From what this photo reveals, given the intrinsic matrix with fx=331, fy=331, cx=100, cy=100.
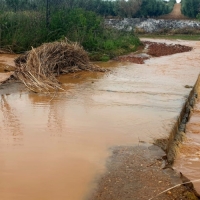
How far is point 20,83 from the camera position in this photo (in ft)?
30.7

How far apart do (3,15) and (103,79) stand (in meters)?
7.71

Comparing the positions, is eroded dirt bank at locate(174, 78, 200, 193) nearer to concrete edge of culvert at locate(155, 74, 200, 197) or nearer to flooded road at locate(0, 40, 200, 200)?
concrete edge of culvert at locate(155, 74, 200, 197)

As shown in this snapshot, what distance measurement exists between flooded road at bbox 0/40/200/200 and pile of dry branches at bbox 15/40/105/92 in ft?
1.54

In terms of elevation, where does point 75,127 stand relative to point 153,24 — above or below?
below

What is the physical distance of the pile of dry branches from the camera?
29.8 ft

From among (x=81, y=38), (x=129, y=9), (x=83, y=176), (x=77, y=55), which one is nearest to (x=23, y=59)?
(x=77, y=55)

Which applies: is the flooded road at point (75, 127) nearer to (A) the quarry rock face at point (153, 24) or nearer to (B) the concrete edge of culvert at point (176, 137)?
(B) the concrete edge of culvert at point (176, 137)

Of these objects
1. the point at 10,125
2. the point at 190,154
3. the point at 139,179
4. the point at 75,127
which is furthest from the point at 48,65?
the point at 139,179

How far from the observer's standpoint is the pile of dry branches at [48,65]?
358 inches

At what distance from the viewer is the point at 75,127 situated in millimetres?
6000

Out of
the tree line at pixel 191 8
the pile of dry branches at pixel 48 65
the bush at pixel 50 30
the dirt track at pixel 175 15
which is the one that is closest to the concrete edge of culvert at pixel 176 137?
the pile of dry branches at pixel 48 65

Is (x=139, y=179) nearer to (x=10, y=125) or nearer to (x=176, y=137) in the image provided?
(x=176, y=137)

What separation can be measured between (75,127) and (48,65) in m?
4.91

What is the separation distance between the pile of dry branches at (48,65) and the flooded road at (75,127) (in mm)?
470
